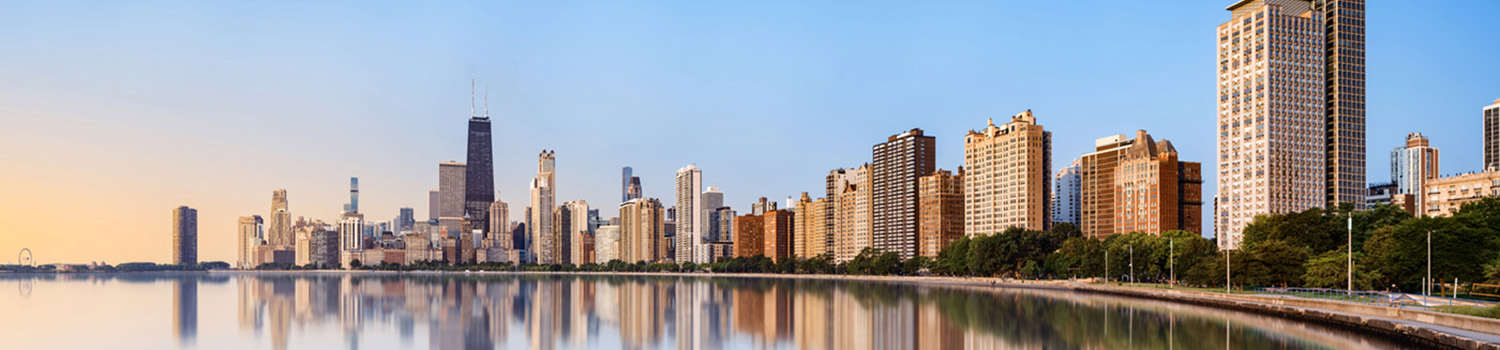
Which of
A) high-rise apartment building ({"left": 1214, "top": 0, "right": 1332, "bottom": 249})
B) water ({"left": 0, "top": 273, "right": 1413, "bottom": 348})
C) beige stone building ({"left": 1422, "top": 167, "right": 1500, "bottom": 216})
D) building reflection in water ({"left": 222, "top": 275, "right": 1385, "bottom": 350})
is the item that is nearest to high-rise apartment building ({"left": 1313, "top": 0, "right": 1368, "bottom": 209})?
high-rise apartment building ({"left": 1214, "top": 0, "right": 1332, "bottom": 249})

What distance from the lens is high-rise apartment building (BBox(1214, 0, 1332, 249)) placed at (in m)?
162

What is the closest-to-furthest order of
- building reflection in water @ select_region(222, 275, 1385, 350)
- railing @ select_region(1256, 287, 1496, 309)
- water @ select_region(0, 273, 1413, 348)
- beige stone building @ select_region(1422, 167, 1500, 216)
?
building reflection in water @ select_region(222, 275, 1385, 350), water @ select_region(0, 273, 1413, 348), railing @ select_region(1256, 287, 1496, 309), beige stone building @ select_region(1422, 167, 1500, 216)

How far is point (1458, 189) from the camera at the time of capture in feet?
461

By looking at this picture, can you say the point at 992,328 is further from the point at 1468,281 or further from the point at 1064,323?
the point at 1468,281

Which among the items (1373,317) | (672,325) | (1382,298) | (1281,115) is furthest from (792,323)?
(1281,115)

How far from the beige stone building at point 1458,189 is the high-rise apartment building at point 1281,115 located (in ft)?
58.5

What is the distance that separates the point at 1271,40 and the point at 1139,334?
4650 inches

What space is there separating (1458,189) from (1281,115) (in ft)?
89.0

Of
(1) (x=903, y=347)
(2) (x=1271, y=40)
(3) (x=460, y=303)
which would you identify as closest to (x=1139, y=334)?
(1) (x=903, y=347)

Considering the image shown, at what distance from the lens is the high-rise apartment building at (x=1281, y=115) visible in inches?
6393

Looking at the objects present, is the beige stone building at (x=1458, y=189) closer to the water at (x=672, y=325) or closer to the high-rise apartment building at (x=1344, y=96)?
the high-rise apartment building at (x=1344, y=96)

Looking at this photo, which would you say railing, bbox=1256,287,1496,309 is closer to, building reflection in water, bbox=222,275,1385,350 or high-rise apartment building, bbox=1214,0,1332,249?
building reflection in water, bbox=222,275,1385,350

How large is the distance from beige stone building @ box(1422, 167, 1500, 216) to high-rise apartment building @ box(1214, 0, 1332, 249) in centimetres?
1783

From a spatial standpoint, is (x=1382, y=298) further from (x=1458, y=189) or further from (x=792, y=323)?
(x=1458, y=189)
